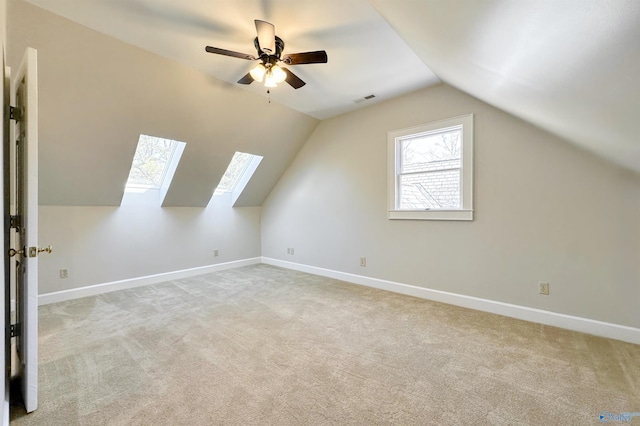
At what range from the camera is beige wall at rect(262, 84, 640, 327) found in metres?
2.48

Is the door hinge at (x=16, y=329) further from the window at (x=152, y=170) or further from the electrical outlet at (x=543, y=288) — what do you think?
the electrical outlet at (x=543, y=288)

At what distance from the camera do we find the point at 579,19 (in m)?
1.02

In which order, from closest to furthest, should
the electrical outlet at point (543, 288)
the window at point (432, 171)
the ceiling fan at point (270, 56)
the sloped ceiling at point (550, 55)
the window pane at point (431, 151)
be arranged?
the sloped ceiling at point (550, 55) → the ceiling fan at point (270, 56) → the electrical outlet at point (543, 288) → the window at point (432, 171) → the window pane at point (431, 151)

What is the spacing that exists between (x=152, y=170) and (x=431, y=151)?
413 centimetres

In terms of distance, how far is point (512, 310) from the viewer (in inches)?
116

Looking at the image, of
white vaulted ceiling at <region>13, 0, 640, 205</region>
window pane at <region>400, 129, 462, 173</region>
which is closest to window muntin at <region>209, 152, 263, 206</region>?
white vaulted ceiling at <region>13, 0, 640, 205</region>

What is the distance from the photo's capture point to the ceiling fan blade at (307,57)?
2229 millimetres

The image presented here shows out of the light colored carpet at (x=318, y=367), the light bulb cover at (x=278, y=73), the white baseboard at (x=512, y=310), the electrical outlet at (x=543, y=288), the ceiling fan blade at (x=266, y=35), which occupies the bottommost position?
the light colored carpet at (x=318, y=367)

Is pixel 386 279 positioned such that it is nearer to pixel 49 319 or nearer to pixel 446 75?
pixel 446 75

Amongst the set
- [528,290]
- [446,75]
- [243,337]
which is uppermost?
[446,75]

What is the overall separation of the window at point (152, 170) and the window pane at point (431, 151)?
314 cm

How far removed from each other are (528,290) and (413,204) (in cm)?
156

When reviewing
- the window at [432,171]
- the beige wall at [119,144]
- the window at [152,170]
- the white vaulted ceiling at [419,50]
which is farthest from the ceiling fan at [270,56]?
the window at [152,170]

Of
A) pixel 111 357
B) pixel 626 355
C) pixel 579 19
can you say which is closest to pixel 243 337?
pixel 111 357
